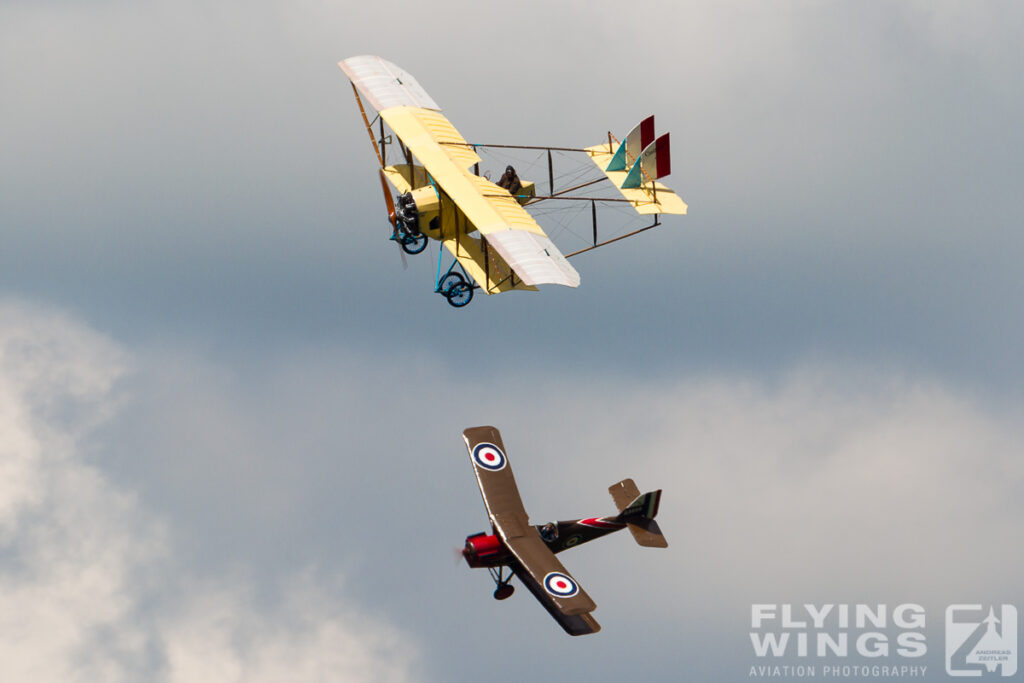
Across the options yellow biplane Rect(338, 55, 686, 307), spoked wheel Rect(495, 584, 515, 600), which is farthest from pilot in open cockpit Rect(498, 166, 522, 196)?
spoked wheel Rect(495, 584, 515, 600)

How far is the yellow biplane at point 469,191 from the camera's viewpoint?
7812 centimetres

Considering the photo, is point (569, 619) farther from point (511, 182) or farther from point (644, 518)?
point (511, 182)

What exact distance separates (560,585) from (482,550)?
4.32 meters

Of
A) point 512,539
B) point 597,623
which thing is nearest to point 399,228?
point 512,539

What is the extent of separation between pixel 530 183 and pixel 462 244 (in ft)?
16.1

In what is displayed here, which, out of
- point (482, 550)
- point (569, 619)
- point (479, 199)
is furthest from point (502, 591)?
point (479, 199)

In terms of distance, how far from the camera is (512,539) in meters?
77.9

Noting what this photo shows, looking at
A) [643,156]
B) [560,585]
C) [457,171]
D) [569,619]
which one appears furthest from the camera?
[643,156]

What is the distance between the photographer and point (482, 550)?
77.8 meters

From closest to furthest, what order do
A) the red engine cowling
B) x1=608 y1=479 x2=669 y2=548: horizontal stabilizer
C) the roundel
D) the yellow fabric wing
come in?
the roundel
the yellow fabric wing
the red engine cowling
x1=608 y1=479 x2=669 y2=548: horizontal stabilizer

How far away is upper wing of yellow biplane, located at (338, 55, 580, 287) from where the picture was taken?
76.0 meters

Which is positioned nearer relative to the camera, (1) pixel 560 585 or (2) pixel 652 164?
(1) pixel 560 585

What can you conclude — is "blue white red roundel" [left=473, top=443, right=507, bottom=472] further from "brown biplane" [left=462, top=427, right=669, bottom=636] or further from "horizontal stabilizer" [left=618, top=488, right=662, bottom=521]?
"horizontal stabilizer" [left=618, top=488, right=662, bottom=521]

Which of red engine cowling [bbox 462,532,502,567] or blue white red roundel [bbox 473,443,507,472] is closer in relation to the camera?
red engine cowling [bbox 462,532,502,567]
